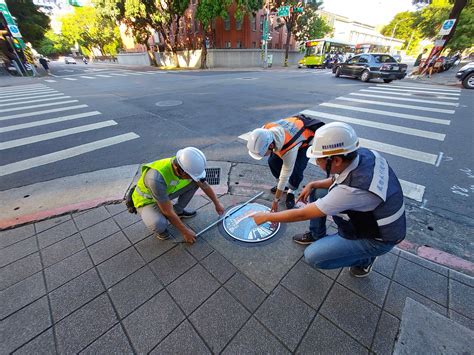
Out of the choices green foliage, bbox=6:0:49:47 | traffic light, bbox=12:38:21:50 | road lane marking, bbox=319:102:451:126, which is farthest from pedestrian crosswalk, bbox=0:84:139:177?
green foliage, bbox=6:0:49:47

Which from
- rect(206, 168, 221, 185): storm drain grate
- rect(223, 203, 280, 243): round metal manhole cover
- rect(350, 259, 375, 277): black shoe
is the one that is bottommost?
rect(206, 168, 221, 185): storm drain grate

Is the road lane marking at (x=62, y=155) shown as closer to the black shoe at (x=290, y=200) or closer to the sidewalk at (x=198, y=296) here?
the sidewalk at (x=198, y=296)

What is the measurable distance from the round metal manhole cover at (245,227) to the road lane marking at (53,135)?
5515 millimetres

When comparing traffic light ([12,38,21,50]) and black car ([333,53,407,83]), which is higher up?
traffic light ([12,38,21,50])

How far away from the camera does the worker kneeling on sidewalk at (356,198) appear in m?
1.54

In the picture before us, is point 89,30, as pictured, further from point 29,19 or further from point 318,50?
point 318,50

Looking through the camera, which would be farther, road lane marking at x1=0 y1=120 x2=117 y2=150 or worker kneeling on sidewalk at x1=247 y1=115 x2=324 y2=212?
road lane marking at x1=0 y1=120 x2=117 y2=150

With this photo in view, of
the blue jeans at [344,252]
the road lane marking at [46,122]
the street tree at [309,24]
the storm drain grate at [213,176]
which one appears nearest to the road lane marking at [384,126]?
the storm drain grate at [213,176]

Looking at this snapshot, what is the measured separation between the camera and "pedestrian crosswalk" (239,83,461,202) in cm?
439

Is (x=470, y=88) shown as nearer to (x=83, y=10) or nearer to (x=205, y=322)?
(x=205, y=322)

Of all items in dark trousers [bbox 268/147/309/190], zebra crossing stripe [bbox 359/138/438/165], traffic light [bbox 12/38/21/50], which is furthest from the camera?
traffic light [bbox 12/38/21/50]

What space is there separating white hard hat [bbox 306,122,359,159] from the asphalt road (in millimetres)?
2611

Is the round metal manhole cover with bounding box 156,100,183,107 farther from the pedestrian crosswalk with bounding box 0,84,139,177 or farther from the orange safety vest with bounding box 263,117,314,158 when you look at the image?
the orange safety vest with bounding box 263,117,314,158

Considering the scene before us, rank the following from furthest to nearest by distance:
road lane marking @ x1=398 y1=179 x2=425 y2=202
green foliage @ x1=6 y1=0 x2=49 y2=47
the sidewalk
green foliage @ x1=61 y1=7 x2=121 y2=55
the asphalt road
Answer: green foliage @ x1=61 y1=7 x2=121 y2=55 → green foliage @ x1=6 y1=0 x2=49 y2=47 → the asphalt road → road lane marking @ x1=398 y1=179 x2=425 y2=202 → the sidewalk
